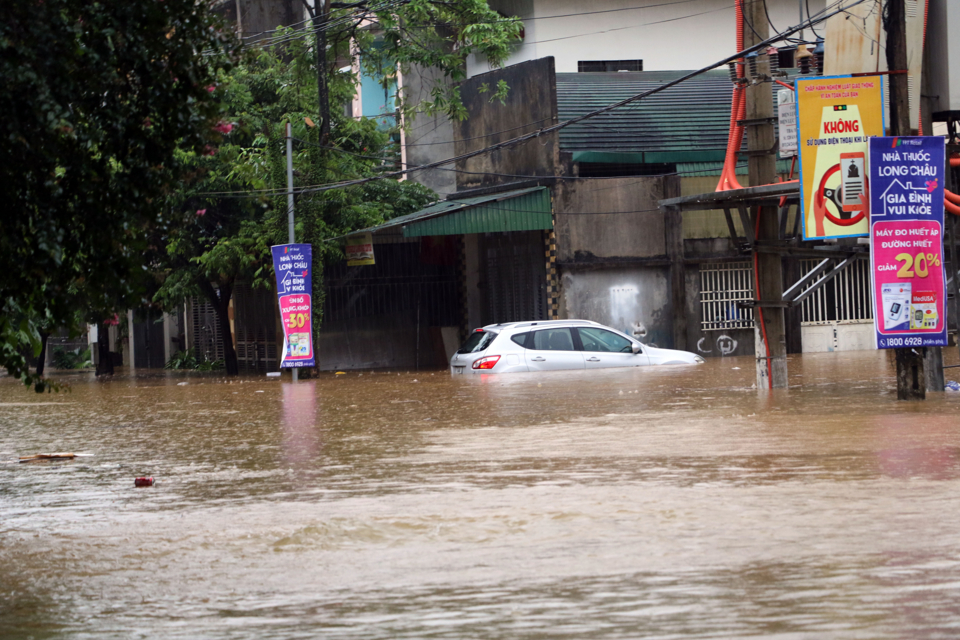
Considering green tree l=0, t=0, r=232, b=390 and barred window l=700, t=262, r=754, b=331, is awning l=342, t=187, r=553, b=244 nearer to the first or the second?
barred window l=700, t=262, r=754, b=331

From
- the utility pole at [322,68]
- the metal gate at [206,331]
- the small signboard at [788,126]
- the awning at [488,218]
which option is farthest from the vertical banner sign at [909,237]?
the metal gate at [206,331]

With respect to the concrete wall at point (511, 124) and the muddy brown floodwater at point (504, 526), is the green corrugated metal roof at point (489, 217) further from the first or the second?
the muddy brown floodwater at point (504, 526)

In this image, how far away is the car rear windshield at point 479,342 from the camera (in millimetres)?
18766

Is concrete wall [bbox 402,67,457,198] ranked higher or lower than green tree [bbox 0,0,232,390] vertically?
higher

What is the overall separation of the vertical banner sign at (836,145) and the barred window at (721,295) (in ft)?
38.7

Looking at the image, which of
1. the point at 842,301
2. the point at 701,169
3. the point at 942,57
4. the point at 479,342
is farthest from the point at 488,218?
the point at 942,57

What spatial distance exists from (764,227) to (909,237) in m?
2.66

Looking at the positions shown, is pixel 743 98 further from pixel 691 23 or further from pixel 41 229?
pixel 691 23

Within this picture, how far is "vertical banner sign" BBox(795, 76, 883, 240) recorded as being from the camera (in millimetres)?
12734

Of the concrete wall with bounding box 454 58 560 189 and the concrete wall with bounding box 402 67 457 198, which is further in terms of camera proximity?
the concrete wall with bounding box 402 67 457 198

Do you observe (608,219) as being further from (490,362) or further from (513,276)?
(490,362)

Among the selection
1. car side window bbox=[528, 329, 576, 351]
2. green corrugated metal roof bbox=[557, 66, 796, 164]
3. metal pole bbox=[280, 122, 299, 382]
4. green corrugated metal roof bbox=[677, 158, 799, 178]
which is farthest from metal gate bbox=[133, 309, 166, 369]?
car side window bbox=[528, 329, 576, 351]

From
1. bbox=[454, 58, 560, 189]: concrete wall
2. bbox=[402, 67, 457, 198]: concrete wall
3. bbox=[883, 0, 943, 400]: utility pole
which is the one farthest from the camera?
bbox=[402, 67, 457, 198]: concrete wall

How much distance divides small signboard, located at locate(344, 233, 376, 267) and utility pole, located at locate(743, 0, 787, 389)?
11.0 metres
